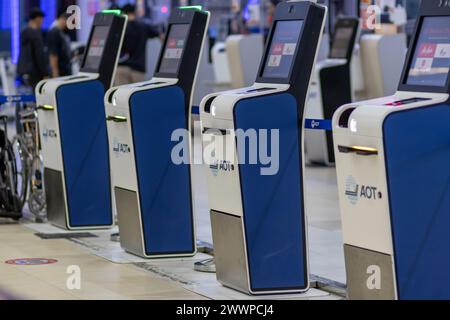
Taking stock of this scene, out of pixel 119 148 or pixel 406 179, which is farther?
pixel 119 148

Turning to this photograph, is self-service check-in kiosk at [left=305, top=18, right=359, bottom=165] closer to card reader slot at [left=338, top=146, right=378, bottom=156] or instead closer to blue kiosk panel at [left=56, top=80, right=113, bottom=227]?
blue kiosk panel at [left=56, top=80, right=113, bottom=227]

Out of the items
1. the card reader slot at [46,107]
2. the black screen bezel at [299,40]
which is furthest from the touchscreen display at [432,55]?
the card reader slot at [46,107]

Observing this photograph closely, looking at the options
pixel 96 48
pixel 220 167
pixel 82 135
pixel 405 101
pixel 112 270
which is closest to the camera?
pixel 405 101

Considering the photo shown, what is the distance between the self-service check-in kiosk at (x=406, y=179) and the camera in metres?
4.65

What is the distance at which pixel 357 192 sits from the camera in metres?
4.86

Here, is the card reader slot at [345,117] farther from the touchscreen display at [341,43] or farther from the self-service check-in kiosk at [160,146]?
the touchscreen display at [341,43]

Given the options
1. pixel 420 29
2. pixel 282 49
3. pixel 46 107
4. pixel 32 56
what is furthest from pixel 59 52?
pixel 420 29

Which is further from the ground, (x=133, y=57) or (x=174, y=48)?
(x=174, y=48)

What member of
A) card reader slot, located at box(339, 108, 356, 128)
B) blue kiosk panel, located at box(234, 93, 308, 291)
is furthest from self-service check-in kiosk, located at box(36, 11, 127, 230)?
card reader slot, located at box(339, 108, 356, 128)

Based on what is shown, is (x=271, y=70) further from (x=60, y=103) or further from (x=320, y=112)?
(x=320, y=112)

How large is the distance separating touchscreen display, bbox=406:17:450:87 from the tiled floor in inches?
55.8

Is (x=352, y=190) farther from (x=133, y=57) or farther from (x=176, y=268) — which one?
(x=133, y=57)

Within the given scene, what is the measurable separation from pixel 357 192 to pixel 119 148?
248 centimetres

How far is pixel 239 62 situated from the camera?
13891mm
